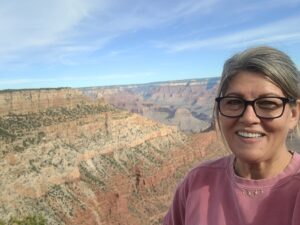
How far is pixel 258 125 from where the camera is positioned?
9.48 ft

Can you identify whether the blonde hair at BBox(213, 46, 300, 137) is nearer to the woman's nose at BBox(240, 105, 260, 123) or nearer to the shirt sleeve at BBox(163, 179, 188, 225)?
the woman's nose at BBox(240, 105, 260, 123)

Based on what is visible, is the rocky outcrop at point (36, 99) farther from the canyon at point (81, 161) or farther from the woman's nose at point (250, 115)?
the woman's nose at point (250, 115)

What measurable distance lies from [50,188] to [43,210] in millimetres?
4978

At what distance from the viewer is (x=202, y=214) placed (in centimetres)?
308

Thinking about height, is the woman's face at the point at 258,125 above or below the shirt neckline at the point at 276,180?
above

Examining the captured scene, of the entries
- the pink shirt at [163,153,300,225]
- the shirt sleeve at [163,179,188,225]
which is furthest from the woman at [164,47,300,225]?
the shirt sleeve at [163,179,188,225]

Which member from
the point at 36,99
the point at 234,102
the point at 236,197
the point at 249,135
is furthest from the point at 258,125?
the point at 36,99

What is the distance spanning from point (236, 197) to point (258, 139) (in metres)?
0.44

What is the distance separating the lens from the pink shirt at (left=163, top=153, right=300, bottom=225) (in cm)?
273

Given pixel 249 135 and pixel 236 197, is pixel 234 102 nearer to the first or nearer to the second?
pixel 249 135

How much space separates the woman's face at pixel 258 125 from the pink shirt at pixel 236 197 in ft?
0.55

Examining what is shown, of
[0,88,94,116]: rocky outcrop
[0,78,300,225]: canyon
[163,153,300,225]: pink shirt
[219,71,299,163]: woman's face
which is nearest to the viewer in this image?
[163,153,300,225]: pink shirt

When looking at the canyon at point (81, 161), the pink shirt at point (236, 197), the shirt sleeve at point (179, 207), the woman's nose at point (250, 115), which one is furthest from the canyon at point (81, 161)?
the woman's nose at point (250, 115)

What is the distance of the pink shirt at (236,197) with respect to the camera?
273 centimetres
